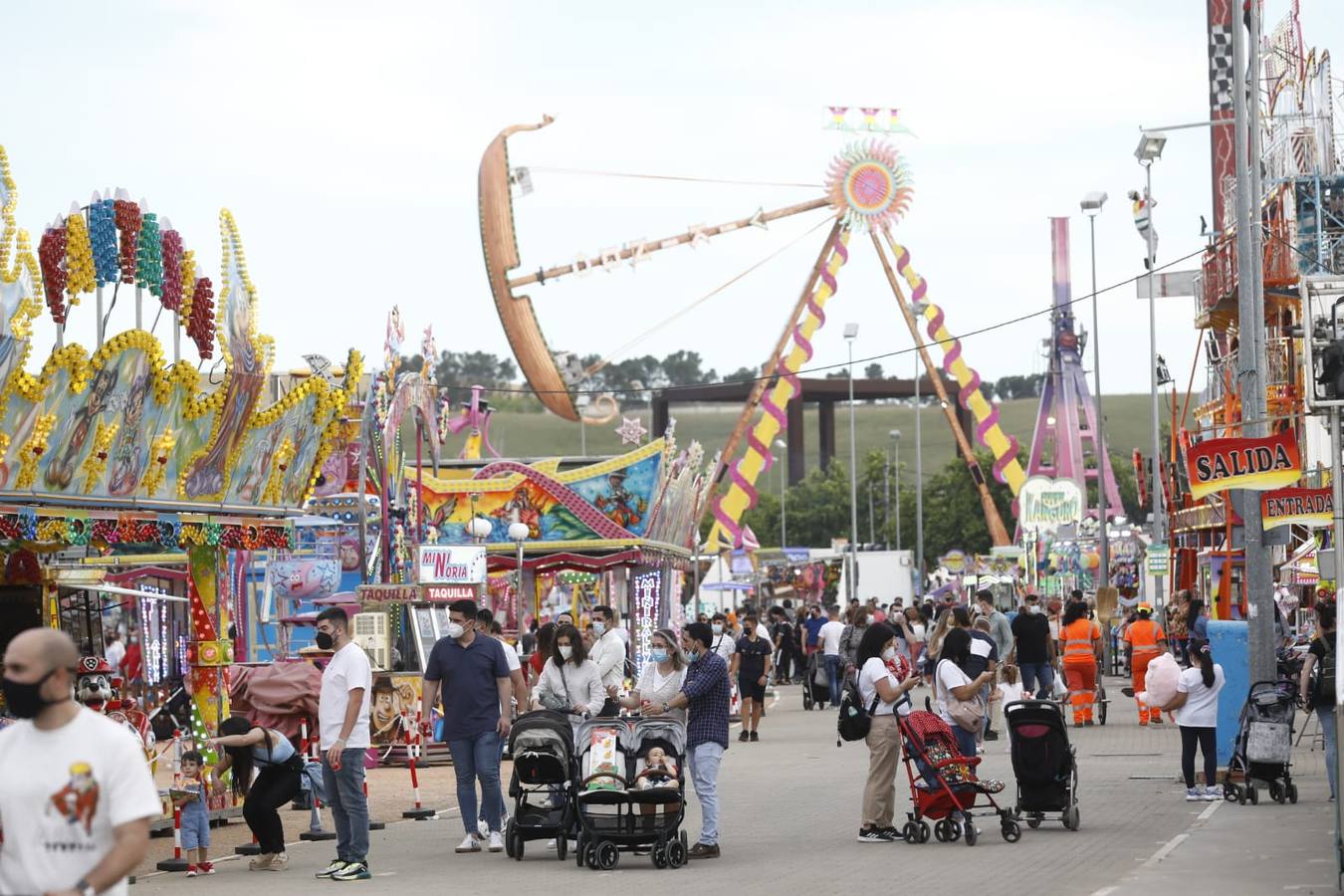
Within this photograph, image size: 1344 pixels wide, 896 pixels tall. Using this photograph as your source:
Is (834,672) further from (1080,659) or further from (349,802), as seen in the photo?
(349,802)

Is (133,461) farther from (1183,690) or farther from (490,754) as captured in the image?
(1183,690)

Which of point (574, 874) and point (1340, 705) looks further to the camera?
point (574, 874)

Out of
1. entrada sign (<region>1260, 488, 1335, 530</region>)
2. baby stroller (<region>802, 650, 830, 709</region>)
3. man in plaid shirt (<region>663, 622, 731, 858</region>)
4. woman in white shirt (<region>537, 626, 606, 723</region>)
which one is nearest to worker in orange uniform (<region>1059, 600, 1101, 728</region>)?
entrada sign (<region>1260, 488, 1335, 530</region>)

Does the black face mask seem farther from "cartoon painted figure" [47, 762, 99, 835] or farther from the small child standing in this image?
the small child standing

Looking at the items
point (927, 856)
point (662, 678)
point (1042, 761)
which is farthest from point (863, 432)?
point (927, 856)

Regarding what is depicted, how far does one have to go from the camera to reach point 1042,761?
14.3 meters

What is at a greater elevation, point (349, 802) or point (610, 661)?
point (610, 661)

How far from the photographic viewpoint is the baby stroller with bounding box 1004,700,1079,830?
14.3 meters

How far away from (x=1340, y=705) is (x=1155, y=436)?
29621 millimetres

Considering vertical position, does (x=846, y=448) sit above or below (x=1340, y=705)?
above

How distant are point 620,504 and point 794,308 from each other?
1823cm

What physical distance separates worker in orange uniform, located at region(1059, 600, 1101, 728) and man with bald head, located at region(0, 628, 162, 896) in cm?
2035

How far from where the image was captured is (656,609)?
131 ft

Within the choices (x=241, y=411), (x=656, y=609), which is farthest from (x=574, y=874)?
(x=656, y=609)
